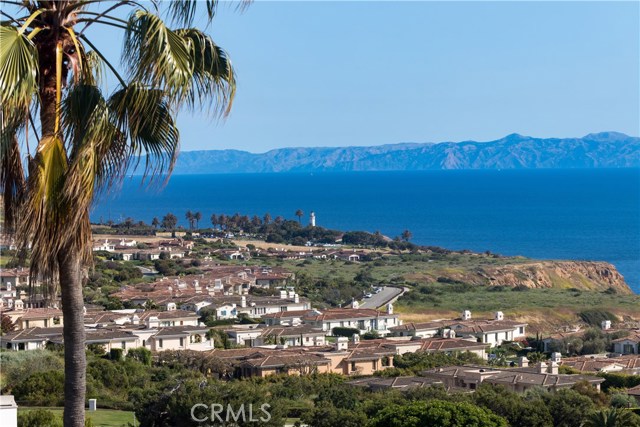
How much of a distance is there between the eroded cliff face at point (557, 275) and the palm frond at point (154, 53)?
72.7 meters

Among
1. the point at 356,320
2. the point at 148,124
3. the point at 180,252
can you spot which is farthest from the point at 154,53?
the point at 180,252

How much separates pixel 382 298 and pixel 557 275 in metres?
25.2

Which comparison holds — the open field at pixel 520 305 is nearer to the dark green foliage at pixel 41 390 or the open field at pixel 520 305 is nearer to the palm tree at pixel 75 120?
the dark green foliage at pixel 41 390

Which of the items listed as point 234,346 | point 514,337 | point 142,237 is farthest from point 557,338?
point 142,237

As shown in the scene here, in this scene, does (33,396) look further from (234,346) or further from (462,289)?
(462,289)

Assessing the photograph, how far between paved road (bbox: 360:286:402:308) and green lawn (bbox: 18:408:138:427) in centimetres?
3501

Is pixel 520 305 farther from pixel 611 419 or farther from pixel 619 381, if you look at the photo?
pixel 611 419

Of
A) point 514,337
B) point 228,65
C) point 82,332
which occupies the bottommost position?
point 514,337

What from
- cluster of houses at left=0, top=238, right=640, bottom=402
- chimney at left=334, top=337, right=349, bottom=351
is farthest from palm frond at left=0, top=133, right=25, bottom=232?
chimney at left=334, top=337, right=349, bottom=351

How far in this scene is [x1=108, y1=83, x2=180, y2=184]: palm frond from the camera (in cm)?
620

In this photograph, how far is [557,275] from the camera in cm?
8431

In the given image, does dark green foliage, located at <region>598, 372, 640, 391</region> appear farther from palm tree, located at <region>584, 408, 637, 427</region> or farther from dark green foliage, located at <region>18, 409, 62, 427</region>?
dark green foliage, located at <region>18, 409, 62, 427</region>

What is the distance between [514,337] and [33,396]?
28839mm

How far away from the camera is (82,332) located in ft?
20.6
